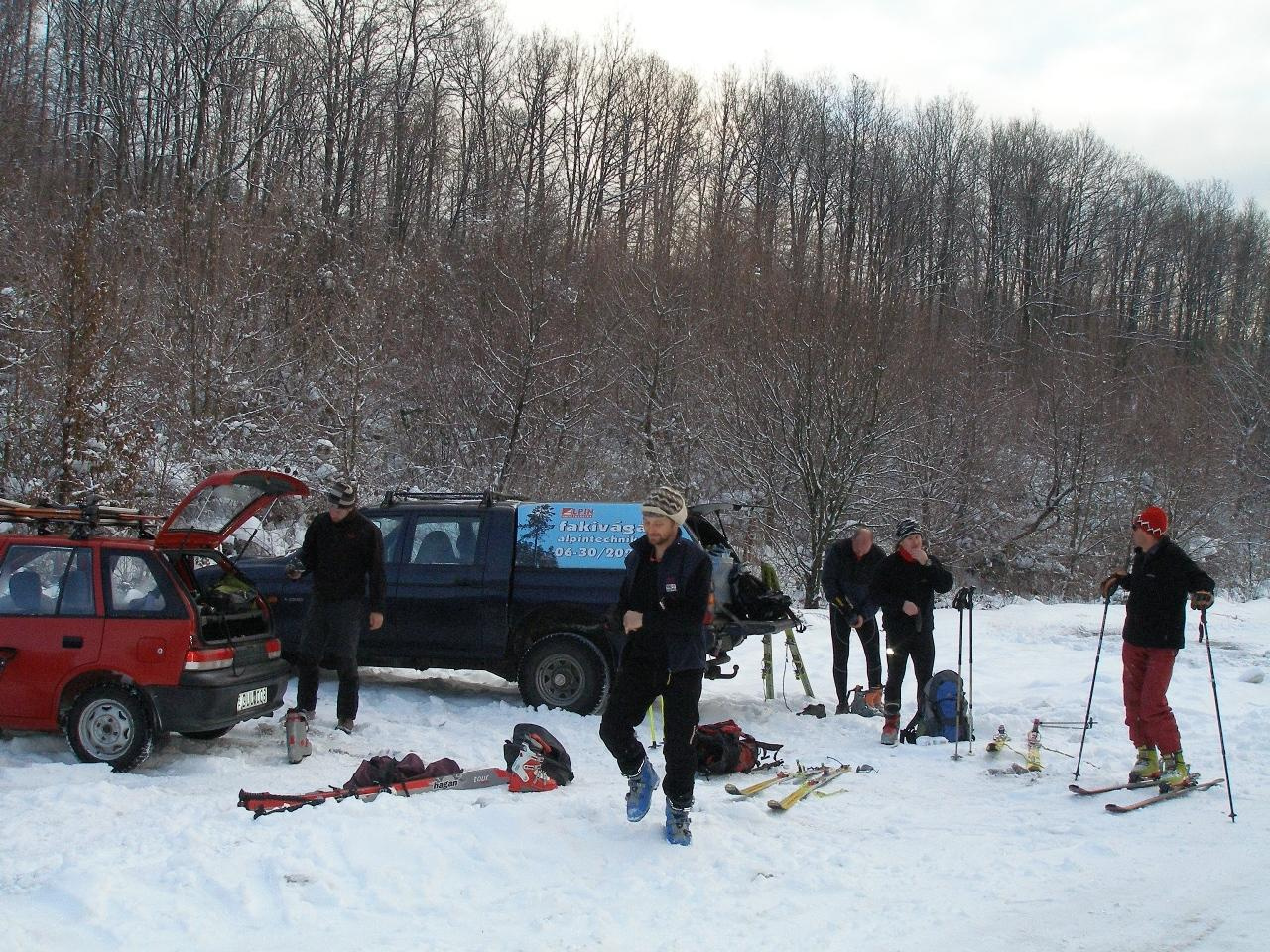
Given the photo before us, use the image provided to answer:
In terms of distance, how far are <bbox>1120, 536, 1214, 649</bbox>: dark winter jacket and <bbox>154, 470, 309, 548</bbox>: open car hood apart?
5.79 metres

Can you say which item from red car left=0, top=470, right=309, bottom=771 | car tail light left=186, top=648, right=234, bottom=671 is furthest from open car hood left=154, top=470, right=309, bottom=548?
car tail light left=186, top=648, right=234, bottom=671

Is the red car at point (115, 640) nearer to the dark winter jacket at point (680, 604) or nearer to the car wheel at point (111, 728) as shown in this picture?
the car wheel at point (111, 728)

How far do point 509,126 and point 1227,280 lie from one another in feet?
127

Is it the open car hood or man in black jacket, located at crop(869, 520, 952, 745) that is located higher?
the open car hood

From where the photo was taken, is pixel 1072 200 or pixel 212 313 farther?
pixel 1072 200

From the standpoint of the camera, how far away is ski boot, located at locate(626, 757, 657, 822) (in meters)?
5.43

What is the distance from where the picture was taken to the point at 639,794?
5426 mm

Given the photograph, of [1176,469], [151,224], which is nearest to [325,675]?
[151,224]

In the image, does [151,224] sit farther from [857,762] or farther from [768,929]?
[768,929]

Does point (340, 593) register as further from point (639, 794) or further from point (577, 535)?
point (639, 794)

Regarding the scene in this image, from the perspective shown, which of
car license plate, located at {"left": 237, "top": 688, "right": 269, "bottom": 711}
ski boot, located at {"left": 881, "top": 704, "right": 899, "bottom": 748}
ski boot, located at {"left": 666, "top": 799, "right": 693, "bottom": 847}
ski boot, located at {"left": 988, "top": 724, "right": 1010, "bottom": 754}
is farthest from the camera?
ski boot, located at {"left": 881, "top": 704, "right": 899, "bottom": 748}

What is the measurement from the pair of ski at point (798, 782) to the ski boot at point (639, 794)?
94 cm

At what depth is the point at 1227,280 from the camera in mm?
53281

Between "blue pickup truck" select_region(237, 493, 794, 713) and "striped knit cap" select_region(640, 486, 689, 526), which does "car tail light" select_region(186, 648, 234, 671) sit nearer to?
"blue pickup truck" select_region(237, 493, 794, 713)
